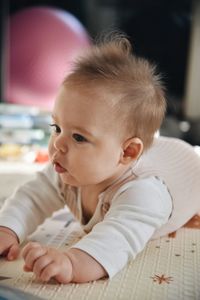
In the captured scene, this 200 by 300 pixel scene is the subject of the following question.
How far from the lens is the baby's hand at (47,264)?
1.66ft

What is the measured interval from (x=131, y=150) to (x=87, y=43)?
1.22m

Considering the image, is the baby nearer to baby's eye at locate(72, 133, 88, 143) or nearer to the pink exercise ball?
baby's eye at locate(72, 133, 88, 143)

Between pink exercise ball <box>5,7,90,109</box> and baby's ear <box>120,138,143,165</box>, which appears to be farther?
pink exercise ball <box>5,7,90,109</box>

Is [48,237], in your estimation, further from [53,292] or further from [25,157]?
[25,157]

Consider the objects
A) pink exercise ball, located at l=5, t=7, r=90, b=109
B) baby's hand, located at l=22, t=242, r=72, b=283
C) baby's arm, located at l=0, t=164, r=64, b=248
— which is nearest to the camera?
baby's hand, located at l=22, t=242, r=72, b=283

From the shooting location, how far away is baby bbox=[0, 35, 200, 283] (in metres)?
0.54

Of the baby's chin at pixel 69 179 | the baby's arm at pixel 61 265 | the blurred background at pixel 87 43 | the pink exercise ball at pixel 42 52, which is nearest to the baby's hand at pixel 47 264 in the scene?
the baby's arm at pixel 61 265

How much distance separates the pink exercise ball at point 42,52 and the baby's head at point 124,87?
3.54 ft

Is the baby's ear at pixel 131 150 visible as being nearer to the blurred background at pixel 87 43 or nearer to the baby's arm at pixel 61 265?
the baby's arm at pixel 61 265

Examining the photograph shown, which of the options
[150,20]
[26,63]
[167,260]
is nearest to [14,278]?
[167,260]

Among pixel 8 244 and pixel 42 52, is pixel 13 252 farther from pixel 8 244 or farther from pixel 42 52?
pixel 42 52

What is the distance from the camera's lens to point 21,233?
64 centimetres

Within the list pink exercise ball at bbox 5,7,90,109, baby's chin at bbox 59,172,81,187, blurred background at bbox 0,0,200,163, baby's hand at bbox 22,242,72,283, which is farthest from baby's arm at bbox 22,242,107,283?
pink exercise ball at bbox 5,7,90,109

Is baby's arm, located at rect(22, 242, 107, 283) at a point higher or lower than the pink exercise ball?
higher
